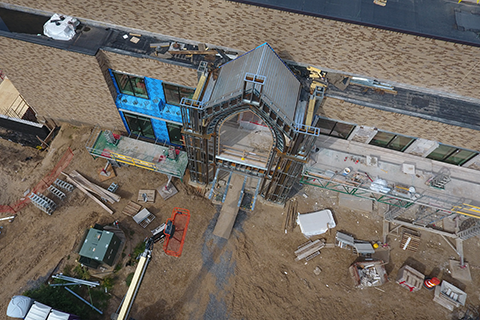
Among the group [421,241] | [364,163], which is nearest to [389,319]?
[421,241]

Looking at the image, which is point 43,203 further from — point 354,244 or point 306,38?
point 354,244

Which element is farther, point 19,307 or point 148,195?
point 148,195

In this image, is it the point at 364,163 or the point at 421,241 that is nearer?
the point at 364,163

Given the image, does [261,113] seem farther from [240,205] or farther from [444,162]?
[444,162]

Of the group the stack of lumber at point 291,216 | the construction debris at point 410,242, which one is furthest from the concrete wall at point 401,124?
the stack of lumber at point 291,216

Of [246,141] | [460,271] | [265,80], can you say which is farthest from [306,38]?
[460,271]

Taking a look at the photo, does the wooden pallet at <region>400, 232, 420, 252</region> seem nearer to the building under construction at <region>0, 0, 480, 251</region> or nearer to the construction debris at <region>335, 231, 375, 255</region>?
the building under construction at <region>0, 0, 480, 251</region>

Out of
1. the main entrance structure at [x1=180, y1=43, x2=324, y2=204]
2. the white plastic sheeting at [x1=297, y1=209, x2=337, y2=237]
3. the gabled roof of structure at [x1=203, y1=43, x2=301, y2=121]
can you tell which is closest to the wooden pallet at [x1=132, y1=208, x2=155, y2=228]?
the main entrance structure at [x1=180, y1=43, x2=324, y2=204]

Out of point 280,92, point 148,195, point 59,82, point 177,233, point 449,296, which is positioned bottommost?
point 449,296
